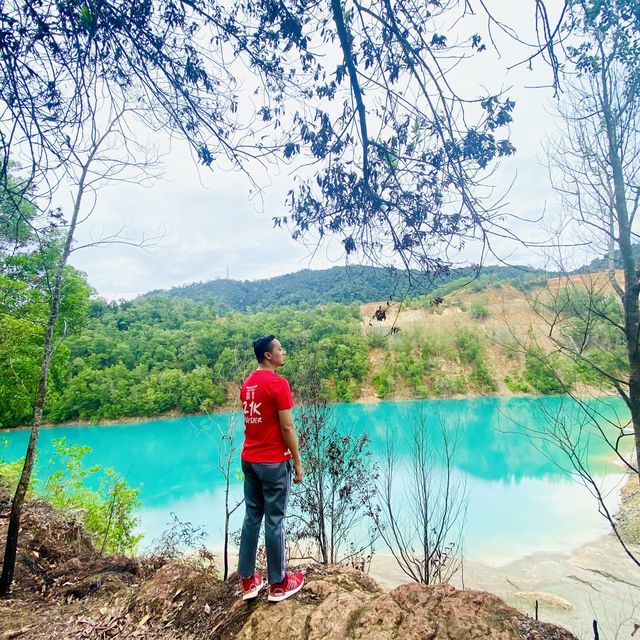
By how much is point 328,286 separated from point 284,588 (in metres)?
20.6

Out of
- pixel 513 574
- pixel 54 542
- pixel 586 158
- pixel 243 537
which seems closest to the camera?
pixel 243 537

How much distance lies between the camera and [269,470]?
182 cm

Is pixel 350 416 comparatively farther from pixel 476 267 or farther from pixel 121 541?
pixel 476 267

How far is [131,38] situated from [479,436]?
18643mm

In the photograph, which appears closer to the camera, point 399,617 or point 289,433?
point 399,617

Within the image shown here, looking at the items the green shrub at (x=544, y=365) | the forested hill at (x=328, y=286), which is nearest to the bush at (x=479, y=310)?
the forested hill at (x=328, y=286)

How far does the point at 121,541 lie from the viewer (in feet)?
17.7

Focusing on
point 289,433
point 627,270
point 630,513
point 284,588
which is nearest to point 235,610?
point 284,588

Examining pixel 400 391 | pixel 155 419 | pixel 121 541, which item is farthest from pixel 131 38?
pixel 400 391

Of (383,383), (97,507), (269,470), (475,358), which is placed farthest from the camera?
(475,358)

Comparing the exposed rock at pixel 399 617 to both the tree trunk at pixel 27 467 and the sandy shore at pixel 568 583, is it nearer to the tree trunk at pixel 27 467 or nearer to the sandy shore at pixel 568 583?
the tree trunk at pixel 27 467

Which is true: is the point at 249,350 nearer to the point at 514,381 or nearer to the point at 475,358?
the point at 475,358

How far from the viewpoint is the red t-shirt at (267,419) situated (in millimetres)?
1836

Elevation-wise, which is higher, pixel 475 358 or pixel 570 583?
pixel 475 358
